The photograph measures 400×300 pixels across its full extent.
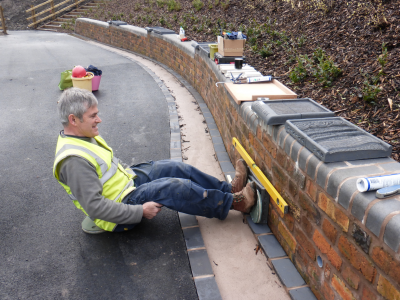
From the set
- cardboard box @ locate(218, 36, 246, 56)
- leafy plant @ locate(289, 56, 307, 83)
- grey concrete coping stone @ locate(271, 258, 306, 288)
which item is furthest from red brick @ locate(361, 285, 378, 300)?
cardboard box @ locate(218, 36, 246, 56)

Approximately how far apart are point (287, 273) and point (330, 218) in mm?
792

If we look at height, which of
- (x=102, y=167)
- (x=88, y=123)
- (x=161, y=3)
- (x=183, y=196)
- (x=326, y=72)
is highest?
(x=161, y=3)

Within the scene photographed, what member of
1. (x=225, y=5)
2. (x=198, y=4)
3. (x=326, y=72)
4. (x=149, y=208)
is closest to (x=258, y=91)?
(x=326, y=72)

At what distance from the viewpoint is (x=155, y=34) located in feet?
35.8

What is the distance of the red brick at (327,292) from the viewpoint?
2301mm

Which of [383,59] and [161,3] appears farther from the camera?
[161,3]

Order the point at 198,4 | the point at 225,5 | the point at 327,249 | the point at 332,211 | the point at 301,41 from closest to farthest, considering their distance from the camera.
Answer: the point at 332,211 < the point at 327,249 < the point at 301,41 < the point at 225,5 < the point at 198,4

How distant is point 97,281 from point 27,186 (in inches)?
76.6

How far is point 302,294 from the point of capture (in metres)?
2.56

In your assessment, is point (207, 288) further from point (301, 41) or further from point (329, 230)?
point (301, 41)

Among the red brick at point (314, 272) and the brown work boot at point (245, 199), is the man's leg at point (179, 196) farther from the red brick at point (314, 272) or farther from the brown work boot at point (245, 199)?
the red brick at point (314, 272)

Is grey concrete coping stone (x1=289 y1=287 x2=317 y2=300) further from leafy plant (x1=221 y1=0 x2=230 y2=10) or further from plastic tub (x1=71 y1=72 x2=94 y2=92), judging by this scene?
leafy plant (x1=221 y1=0 x2=230 y2=10)

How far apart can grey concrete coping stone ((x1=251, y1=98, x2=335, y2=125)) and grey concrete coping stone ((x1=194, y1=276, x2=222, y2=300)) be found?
4.47ft

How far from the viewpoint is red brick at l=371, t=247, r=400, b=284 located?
1.65m
